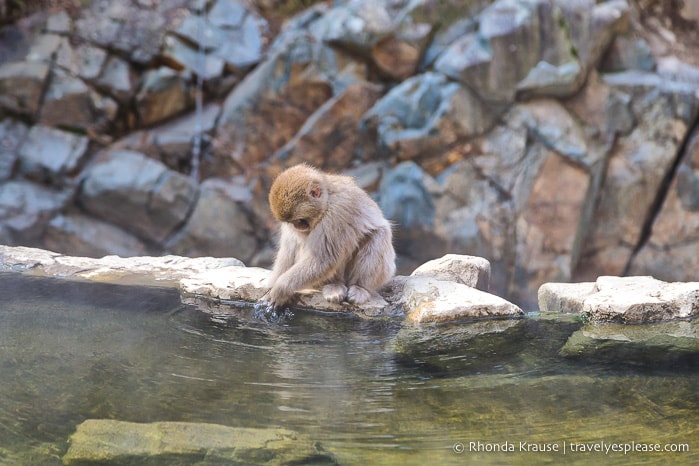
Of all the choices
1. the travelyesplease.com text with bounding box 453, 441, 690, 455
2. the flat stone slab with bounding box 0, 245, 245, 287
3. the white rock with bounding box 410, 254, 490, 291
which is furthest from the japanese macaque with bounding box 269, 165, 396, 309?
the travelyesplease.com text with bounding box 453, 441, 690, 455

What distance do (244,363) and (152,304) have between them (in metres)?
1.20

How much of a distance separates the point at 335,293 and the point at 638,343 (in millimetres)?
1712

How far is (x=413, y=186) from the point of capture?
1048 cm

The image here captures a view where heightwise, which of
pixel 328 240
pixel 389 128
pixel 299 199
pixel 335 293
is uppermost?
pixel 389 128

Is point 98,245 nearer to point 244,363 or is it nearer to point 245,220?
point 245,220

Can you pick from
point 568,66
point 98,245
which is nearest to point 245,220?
point 98,245

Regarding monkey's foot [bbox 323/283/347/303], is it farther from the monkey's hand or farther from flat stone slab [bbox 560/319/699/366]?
flat stone slab [bbox 560/319/699/366]

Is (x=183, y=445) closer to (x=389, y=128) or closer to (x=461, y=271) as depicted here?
(x=461, y=271)

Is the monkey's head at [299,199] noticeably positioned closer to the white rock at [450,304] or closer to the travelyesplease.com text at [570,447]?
the white rock at [450,304]

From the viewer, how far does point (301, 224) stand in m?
4.26

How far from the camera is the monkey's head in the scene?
4141 millimetres

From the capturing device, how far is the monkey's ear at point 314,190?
13.7 feet

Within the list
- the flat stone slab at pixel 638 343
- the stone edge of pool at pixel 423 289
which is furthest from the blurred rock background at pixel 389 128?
the flat stone slab at pixel 638 343

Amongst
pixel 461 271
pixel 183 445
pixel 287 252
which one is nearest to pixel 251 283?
pixel 287 252
